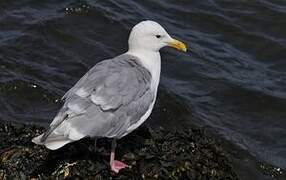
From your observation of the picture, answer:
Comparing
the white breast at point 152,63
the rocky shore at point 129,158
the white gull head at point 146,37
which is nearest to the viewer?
the rocky shore at point 129,158

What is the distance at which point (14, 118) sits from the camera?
8180mm

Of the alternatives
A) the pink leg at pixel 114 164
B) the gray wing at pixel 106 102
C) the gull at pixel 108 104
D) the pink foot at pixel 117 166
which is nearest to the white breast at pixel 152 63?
the gull at pixel 108 104

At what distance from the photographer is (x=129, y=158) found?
593cm

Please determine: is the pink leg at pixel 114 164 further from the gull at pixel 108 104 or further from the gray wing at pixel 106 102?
the gray wing at pixel 106 102

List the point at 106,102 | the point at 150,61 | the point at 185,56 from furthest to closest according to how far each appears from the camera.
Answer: the point at 185,56 < the point at 150,61 < the point at 106,102

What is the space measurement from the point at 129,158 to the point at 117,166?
0.23 meters

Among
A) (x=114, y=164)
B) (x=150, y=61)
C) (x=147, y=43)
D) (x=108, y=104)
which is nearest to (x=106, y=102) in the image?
Answer: (x=108, y=104)

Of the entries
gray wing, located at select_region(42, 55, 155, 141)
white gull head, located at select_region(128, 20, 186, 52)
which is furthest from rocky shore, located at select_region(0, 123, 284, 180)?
white gull head, located at select_region(128, 20, 186, 52)

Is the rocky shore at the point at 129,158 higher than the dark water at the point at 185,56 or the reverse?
higher

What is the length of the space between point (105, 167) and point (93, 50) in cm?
484

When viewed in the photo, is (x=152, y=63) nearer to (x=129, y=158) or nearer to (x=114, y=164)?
(x=129, y=158)

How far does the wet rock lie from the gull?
190mm

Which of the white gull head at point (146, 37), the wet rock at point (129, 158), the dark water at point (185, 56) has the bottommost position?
the dark water at point (185, 56)

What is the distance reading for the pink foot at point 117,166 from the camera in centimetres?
568
